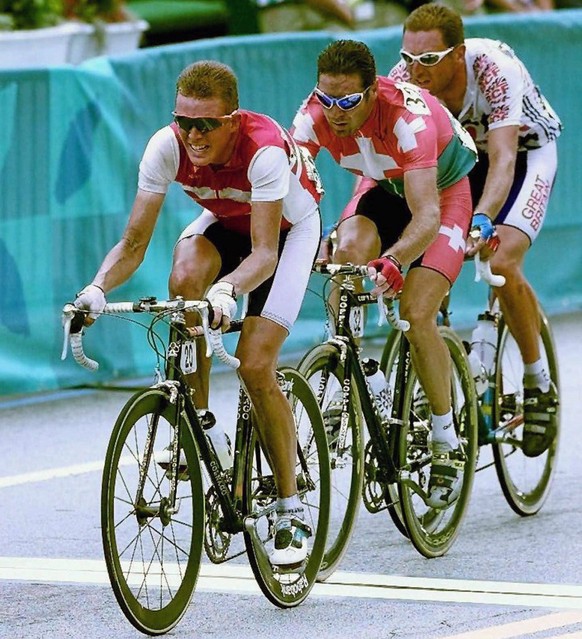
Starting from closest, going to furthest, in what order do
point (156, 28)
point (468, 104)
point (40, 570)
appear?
point (40, 570) < point (468, 104) < point (156, 28)

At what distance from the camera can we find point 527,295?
26.7 ft

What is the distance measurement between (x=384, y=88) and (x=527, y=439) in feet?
6.71

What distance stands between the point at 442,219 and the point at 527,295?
98 centimetres

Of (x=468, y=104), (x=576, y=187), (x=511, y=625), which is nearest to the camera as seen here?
(x=511, y=625)

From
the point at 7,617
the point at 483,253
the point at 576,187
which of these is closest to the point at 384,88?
the point at 483,253

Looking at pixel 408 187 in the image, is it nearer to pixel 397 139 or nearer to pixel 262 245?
pixel 397 139

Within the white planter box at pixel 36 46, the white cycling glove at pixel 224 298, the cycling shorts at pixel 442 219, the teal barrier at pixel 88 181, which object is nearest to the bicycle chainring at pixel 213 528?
the white cycling glove at pixel 224 298

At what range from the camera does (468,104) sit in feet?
26.9

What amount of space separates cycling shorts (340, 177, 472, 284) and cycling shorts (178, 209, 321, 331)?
2.22ft

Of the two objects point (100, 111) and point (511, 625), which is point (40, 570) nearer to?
point (511, 625)

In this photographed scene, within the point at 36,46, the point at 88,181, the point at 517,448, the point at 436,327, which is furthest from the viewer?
the point at 36,46

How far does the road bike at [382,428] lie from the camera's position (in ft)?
22.5

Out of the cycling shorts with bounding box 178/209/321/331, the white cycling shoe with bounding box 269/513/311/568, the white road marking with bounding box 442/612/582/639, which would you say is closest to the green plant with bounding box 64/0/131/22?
the cycling shorts with bounding box 178/209/321/331

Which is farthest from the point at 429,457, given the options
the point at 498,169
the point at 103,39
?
the point at 103,39
